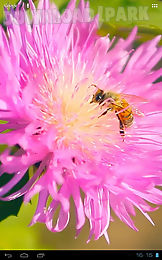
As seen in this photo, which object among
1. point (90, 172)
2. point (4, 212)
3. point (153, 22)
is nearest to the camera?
point (90, 172)

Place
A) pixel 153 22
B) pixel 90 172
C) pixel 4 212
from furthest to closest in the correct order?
pixel 153 22 < pixel 4 212 < pixel 90 172

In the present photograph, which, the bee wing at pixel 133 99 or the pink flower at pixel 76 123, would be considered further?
the bee wing at pixel 133 99

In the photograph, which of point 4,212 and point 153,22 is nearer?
point 4,212

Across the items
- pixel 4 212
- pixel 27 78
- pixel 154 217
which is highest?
pixel 27 78

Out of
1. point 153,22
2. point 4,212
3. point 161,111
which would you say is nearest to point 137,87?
point 161,111

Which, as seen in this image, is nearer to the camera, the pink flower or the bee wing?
the pink flower
